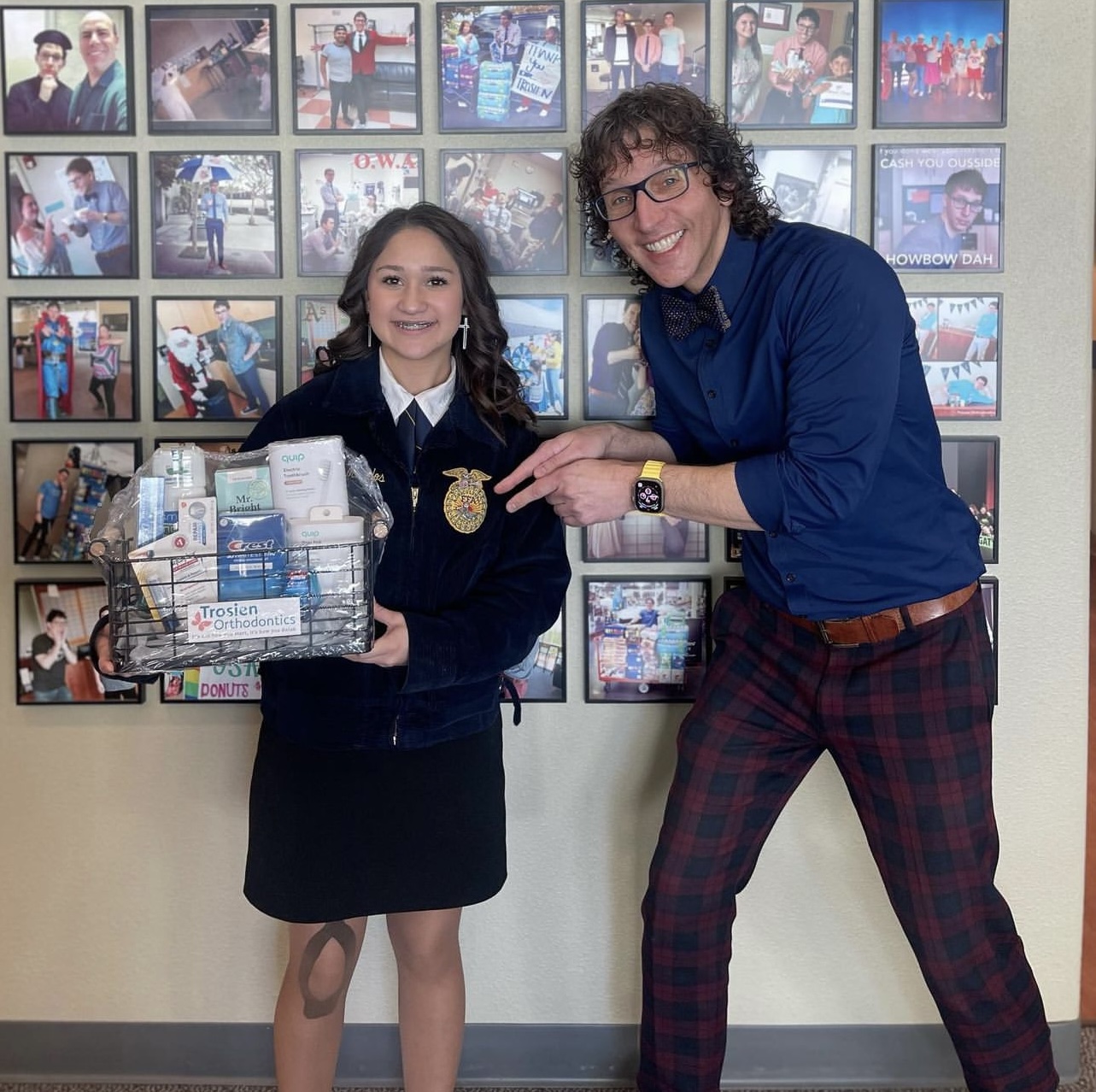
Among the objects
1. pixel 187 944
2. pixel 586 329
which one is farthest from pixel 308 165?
pixel 187 944

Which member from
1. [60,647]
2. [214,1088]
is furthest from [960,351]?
[214,1088]

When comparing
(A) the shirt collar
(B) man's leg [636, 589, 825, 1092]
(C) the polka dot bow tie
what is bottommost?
(B) man's leg [636, 589, 825, 1092]

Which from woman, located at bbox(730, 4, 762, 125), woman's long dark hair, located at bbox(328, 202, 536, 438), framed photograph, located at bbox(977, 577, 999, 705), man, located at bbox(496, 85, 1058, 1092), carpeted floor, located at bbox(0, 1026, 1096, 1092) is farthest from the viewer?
carpeted floor, located at bbox(0, 1026, 1096, 1092)

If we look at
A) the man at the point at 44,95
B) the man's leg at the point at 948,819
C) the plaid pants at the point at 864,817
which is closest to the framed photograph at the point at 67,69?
the man at the point at 44,95

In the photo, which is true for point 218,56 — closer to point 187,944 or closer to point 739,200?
point 739,200

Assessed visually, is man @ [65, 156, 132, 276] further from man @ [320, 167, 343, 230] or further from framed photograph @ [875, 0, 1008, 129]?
framed photograph @ [875, 0, 1008, 129]

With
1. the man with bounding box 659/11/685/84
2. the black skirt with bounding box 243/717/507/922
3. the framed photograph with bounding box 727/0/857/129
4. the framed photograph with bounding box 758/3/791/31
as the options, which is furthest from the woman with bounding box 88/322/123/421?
the framed photograph with bounding box 758/3/791/31

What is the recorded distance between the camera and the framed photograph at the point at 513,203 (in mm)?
2025

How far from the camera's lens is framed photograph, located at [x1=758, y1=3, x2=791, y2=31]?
1.98m

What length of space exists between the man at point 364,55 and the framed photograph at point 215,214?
0.20 metres

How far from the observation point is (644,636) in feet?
6.97

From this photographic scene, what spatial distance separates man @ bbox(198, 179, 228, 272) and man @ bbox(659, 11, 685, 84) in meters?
0.92

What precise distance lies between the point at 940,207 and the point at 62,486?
188 cm

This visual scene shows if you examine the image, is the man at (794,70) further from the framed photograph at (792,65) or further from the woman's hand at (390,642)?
→ the woman's hand at (390,642)
